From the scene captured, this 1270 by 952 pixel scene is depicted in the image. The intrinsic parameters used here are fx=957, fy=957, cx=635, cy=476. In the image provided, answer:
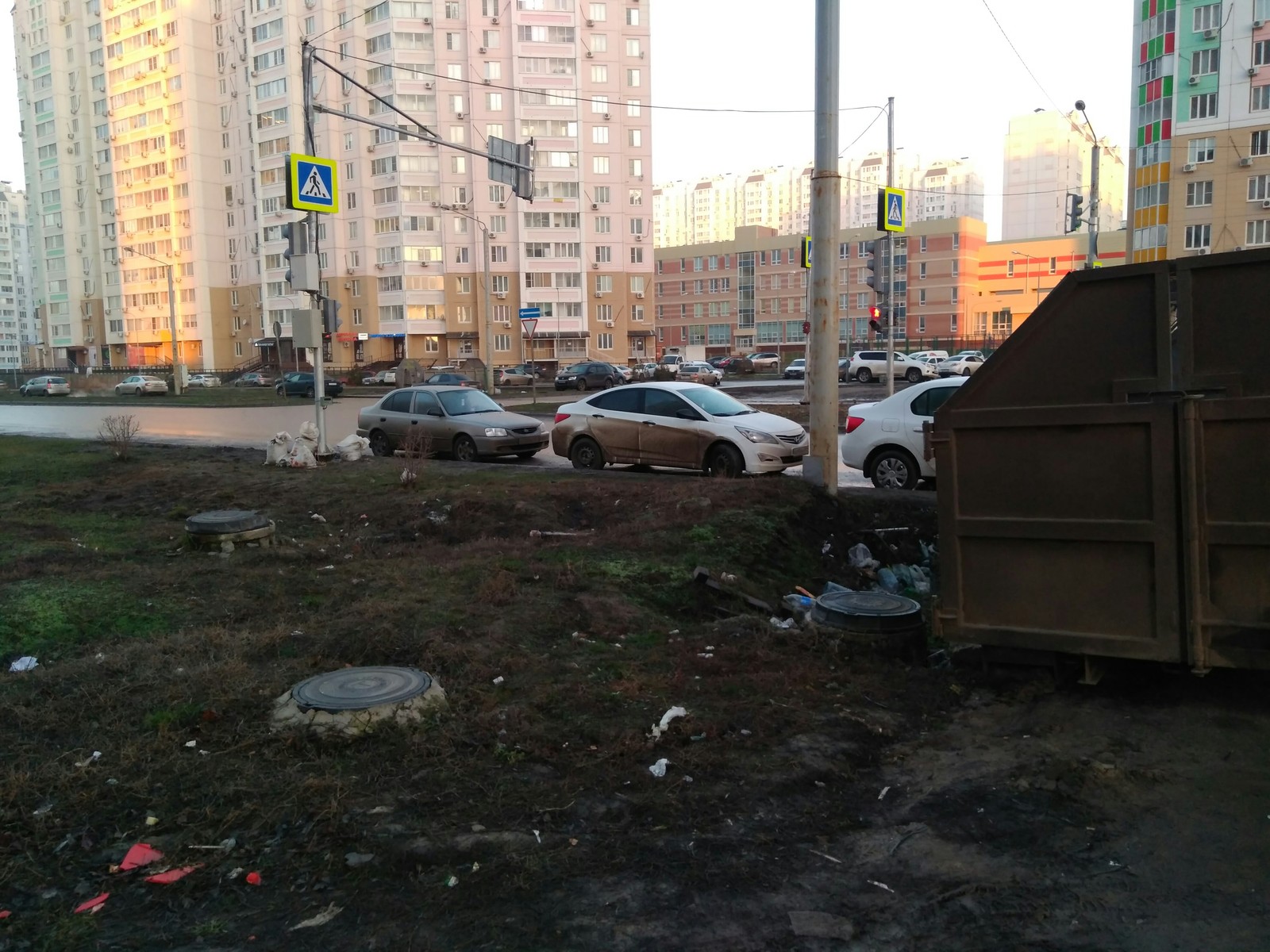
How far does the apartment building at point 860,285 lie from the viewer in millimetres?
101000

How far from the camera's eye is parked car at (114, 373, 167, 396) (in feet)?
187

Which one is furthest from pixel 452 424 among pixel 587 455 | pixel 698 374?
pixel 698 374

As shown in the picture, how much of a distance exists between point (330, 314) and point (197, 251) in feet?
300

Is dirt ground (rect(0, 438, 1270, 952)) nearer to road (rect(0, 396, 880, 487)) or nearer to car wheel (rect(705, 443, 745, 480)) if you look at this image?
car wheel (rect(705, 443, 745, 480))

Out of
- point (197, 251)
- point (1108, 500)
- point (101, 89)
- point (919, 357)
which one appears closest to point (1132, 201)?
point (919, 357)

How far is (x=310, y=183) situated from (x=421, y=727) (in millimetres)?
12920

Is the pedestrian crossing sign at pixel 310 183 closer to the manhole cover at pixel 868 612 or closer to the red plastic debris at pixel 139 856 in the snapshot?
the manhole cover at pixel 868 612

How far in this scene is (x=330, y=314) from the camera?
16.8 m

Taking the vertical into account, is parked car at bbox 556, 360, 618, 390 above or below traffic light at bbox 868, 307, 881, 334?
below

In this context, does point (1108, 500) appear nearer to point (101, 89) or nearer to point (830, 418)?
point (830, 418)

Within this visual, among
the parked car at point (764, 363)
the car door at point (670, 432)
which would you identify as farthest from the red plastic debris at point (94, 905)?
the parked car at point (764, 363)

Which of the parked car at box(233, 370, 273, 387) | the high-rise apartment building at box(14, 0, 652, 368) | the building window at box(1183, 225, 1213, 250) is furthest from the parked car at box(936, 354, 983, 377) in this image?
the parked car at box(233, 370, 273, 387)

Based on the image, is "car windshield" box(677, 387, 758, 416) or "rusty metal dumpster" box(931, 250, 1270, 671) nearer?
"rusty metal dumpster" box(931, 250, 1270, 671)

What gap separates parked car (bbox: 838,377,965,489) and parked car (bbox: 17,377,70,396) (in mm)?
58554
